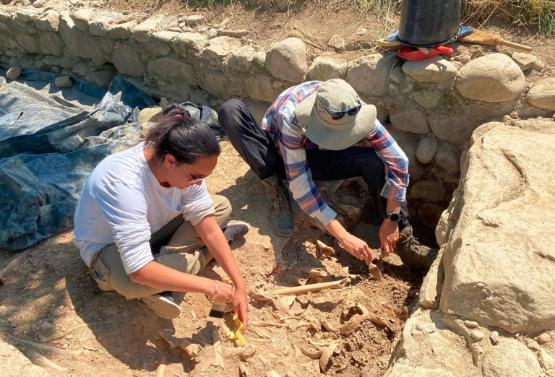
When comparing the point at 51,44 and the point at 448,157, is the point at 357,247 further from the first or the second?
the point at 51,44

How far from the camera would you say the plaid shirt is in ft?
10.8

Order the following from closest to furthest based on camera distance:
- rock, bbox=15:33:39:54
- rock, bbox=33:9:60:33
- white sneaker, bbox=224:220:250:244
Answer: white sneaker, bbox=224:220:250:244 → rock, bbox=33:9:60:33 → rock, bbox=15:33:39:54

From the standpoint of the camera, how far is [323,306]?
332 cm

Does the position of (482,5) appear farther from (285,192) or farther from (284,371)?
(284,371)

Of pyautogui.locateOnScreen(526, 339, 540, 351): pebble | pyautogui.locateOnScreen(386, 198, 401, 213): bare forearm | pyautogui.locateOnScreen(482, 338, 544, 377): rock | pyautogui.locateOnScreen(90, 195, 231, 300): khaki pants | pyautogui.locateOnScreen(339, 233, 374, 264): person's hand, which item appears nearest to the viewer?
pyautogui.locateOnScreen(482, 338, 544, 377): rock

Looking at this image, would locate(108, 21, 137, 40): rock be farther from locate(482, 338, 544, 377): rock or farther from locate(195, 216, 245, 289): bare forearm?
locate(482, 338, 544, 377): rock

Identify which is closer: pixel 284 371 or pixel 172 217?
pixel 284 371

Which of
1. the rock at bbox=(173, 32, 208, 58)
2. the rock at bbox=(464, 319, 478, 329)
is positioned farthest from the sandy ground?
the rock at bbox=(173, 32, 208, 58)

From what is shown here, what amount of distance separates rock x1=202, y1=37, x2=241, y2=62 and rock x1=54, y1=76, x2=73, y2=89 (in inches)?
70.0

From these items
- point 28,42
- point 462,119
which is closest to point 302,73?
point 462,119

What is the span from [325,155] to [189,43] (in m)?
1.86

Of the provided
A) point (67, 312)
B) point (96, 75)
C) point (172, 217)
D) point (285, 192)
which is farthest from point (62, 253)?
point (96, 75)

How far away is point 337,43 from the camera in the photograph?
4.34 m

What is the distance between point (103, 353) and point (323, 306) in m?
1.27
